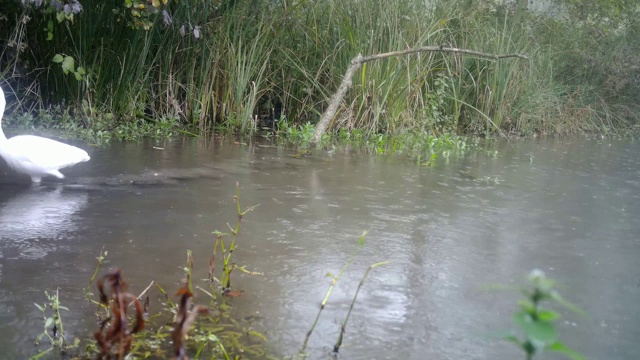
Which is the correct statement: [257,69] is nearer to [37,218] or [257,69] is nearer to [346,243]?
[37,218]

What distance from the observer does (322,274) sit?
9.82ft

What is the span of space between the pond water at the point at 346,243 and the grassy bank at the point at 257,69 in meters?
1.47

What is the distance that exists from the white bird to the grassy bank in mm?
1725

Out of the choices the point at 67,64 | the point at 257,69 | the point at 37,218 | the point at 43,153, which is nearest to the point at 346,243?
the point at 37,218

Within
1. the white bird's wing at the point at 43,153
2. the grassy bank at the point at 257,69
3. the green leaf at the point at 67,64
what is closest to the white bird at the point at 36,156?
the white bird's wing at the point at 43,153

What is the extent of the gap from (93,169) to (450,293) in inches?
115

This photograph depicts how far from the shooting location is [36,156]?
4.25 m

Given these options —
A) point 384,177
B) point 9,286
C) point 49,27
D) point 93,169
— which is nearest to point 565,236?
point 384,177

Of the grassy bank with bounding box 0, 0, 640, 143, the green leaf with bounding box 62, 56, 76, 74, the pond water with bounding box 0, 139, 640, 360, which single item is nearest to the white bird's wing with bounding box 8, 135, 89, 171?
the pond water with bounding box 0, 139, 640, 360

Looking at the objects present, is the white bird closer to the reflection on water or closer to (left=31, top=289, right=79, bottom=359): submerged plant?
the reflection on water

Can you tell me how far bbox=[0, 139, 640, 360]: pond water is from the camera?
2.50 metres

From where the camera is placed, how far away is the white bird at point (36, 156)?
14.0 feet

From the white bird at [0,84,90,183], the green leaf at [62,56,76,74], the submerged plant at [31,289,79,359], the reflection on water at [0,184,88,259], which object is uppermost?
the green leaf at [62,56,76,74]

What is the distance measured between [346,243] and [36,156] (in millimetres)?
1884
